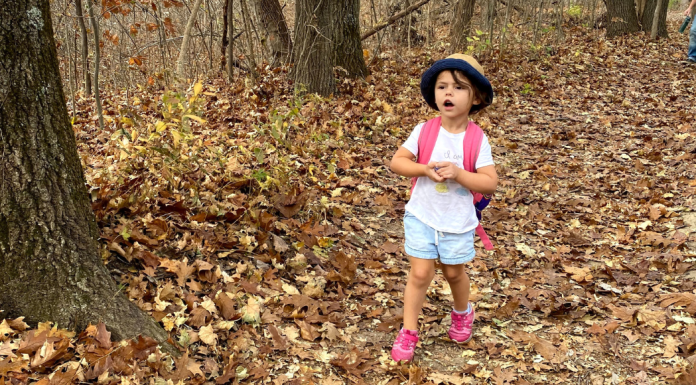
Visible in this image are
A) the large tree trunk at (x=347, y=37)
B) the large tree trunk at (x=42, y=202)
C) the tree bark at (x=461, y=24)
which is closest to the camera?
the large tree trunk at (x=42, y=202)

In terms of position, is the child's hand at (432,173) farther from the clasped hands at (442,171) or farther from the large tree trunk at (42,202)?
the large tree trunk at (42,202)

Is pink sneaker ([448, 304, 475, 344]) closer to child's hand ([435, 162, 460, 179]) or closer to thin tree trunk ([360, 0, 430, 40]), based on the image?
child's hand ([435, 162, 460, 179])

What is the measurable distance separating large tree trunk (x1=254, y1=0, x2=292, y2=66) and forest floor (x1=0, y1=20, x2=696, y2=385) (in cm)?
210

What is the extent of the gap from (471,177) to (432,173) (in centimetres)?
22

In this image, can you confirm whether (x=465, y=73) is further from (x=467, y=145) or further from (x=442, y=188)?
(x=442, y=188)

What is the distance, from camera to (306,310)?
11.4 ft

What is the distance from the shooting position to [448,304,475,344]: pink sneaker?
11.0ft

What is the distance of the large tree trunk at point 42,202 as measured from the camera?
7.41ft

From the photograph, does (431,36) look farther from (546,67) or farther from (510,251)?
(510,251)

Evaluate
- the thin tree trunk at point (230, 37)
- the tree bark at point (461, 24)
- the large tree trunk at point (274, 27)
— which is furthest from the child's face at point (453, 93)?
the tree bark at point (461, 24)

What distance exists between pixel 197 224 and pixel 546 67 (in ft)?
Result: 32.7

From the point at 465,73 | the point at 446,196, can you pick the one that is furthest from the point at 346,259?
the point at 465,73

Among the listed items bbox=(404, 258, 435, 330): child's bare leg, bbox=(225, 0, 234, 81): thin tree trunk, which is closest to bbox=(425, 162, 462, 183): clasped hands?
bbox=(404, 258, 435, 330): child's bare leg

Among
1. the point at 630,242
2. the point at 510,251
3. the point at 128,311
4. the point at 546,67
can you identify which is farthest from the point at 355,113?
the point at 546,67
